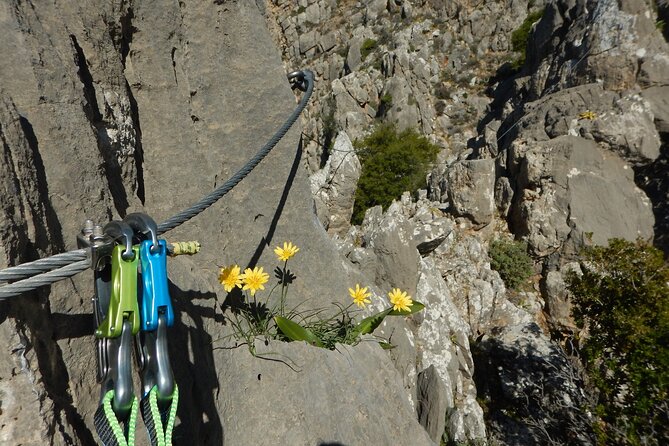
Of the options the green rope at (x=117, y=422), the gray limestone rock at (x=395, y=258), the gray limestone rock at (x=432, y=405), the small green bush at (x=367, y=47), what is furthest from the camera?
the small green bush at (x=367, y=47)

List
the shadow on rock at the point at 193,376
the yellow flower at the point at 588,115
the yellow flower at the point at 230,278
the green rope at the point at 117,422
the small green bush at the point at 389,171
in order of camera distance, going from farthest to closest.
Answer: the small green bush at the point at 389,171
the yellow flower at the point at 588,115
the yellow flower at the point at 230,278
the shadow on rock at the point at 193,376
the green rope at the point at 117,422

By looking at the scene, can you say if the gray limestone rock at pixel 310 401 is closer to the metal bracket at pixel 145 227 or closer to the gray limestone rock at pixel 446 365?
the metal bracket at pixel 145 227

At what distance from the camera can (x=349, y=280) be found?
9.87ft

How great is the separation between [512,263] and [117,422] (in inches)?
277

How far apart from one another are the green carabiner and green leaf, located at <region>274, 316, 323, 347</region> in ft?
4.33

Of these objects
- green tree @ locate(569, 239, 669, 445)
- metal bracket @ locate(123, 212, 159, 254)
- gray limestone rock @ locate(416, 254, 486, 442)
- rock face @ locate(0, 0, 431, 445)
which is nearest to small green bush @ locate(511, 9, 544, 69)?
gray limestone rock @ locate(416, 254, 486, 442)

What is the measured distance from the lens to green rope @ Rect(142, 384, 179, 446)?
86 centimetres

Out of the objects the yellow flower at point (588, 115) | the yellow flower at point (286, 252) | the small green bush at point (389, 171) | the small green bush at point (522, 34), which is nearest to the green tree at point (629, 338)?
the yellow flower at point (286, 252)

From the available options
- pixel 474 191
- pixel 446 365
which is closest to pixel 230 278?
pixel 446 365

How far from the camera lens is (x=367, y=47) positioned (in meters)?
22.4

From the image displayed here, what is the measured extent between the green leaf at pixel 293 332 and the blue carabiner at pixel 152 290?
128 centimetres

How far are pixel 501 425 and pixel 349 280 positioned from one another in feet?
9.44

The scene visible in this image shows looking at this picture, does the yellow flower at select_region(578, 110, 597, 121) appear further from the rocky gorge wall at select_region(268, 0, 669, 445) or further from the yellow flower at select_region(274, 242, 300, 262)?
the yellow flower at select_region(274, 242, 300, 262)

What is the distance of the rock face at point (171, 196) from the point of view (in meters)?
1.18
